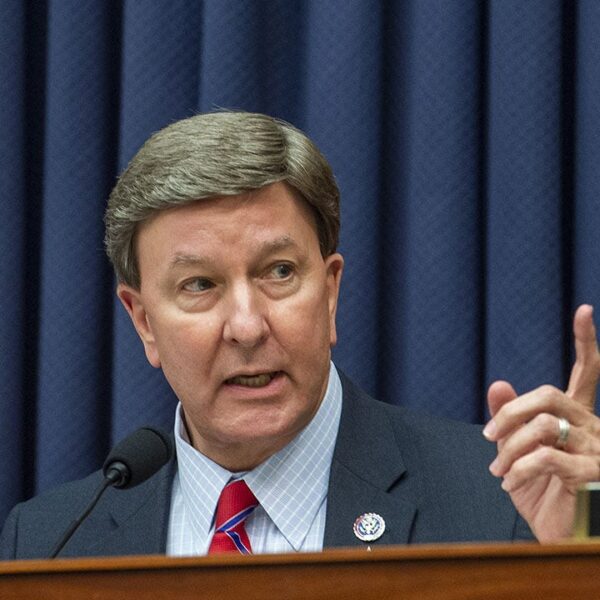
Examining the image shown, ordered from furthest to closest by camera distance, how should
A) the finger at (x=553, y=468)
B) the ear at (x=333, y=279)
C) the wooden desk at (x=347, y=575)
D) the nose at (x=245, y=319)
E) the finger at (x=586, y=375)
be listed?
the ear at (x=333, y=279) → the nose at (x=245, y=319) → the finger at (x=586, y=375) → the finger at (x=553, y=468) → the wooden desk at (x=347, y=575)

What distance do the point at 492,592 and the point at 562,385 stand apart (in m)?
1.19

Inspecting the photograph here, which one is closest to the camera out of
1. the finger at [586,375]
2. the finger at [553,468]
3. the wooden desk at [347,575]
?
the wooden desk at [347,575]

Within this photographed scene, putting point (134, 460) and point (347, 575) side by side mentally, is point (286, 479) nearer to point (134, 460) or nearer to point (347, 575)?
point (134, 460)

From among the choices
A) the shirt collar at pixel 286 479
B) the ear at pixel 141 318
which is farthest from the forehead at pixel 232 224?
the shirt collar at pixel 286 479

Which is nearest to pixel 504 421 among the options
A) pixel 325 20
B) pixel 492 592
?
pixel 492 592

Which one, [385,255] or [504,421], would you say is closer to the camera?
[504,421]

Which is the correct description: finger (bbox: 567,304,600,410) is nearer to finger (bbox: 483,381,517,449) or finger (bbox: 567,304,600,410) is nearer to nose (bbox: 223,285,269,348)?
finger (bbox: 483,381,517,449)

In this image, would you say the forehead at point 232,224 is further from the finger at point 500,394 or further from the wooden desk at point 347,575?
the wooden desk at point 347,575

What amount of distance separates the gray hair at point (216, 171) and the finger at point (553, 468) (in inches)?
24.5

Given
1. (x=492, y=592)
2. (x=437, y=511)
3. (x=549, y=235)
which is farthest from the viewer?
(x=549, y=235)

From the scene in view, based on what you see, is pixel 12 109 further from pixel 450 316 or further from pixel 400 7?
pixel 450 316

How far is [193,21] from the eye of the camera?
93.8 inches

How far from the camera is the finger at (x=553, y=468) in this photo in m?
1.48

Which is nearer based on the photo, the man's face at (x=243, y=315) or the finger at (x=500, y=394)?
the finger at (x=500, y=394)
